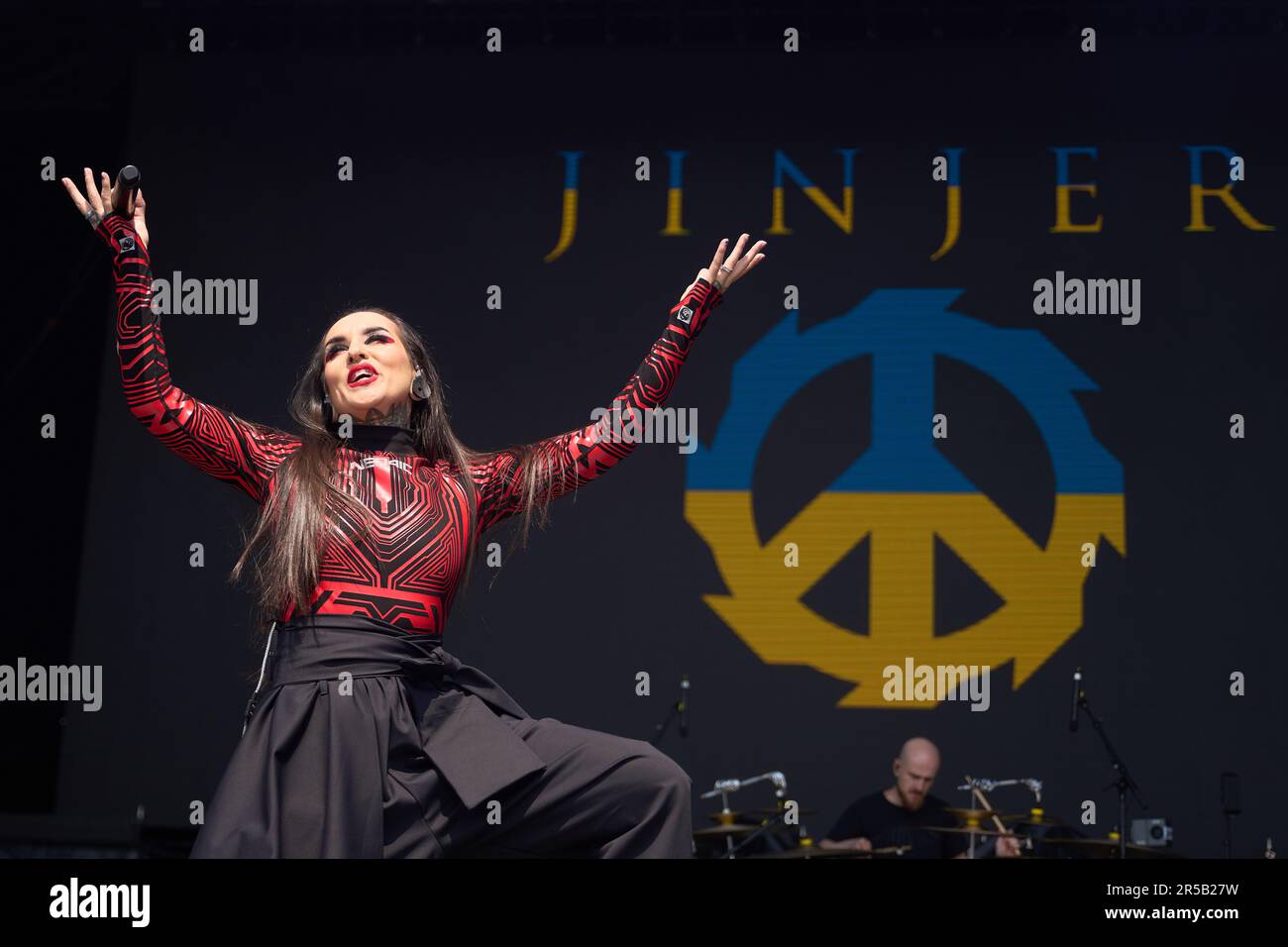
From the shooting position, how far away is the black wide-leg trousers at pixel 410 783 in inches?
97.1

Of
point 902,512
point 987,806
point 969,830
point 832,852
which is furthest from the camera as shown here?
point 902,512

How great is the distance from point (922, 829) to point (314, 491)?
13.2 ft

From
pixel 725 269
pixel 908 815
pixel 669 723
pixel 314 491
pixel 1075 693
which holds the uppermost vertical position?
pixel 725 269

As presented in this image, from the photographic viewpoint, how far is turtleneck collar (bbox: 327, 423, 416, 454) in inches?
118

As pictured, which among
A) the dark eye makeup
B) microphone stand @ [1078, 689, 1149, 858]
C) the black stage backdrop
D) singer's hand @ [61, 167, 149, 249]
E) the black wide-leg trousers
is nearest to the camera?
the black wide-leg trousers

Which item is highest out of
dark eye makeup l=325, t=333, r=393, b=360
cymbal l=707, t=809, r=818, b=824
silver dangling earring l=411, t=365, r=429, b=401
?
dark eye makeup l=325, t=333, r=393, b=360

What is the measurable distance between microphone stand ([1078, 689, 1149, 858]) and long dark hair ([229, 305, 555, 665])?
343 cm

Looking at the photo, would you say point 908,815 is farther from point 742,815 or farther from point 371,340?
point 371,340

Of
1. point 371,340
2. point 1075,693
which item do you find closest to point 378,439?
point 371,340

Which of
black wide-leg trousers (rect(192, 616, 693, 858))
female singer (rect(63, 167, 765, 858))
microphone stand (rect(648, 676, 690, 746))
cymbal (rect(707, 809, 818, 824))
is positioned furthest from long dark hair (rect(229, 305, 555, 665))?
microphone stand (rect(648, 676, 690, 746))

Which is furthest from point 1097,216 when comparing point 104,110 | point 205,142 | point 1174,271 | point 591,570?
point 104,110

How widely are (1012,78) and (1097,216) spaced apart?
779mm

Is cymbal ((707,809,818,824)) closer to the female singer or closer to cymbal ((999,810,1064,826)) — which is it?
cymbal ((999,810,1064,826))

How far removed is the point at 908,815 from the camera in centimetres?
623
